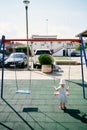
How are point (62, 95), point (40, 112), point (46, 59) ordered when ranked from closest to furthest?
point (40, 112), point (62, 95), point (46, 59)

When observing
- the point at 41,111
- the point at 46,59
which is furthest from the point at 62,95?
the point at 46,59

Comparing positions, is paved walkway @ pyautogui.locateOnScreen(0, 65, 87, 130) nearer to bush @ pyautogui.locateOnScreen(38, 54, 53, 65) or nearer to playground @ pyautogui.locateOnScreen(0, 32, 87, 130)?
playground @ pyautogui.locateOnScreen(0, 32, 87, 130)

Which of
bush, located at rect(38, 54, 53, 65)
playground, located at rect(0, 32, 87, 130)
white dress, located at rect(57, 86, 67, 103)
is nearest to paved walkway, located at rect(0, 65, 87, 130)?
playground, located at rect(0, 32, 87, 130)

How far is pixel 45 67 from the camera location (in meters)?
17.1

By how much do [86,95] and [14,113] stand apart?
364 centimetres

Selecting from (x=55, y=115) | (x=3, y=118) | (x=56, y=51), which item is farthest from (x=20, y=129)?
(x=56, y=51)

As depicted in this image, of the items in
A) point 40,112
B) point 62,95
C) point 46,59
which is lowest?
point 40,112

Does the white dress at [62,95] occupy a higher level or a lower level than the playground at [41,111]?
higher

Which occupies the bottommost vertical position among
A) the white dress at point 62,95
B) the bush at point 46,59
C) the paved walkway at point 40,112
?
the paved walkway at point 40,112

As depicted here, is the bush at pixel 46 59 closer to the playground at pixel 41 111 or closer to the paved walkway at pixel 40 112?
the playground at pixel 41 111

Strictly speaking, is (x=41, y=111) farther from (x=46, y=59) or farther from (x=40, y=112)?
(x=46, y=59)

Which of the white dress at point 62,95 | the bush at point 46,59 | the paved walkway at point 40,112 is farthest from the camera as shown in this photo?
the bush at point 46,59

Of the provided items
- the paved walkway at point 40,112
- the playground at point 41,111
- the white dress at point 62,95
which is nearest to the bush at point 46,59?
the playground at point 41,111

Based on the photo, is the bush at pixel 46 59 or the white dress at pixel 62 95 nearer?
the white dress at pixel 62 95
